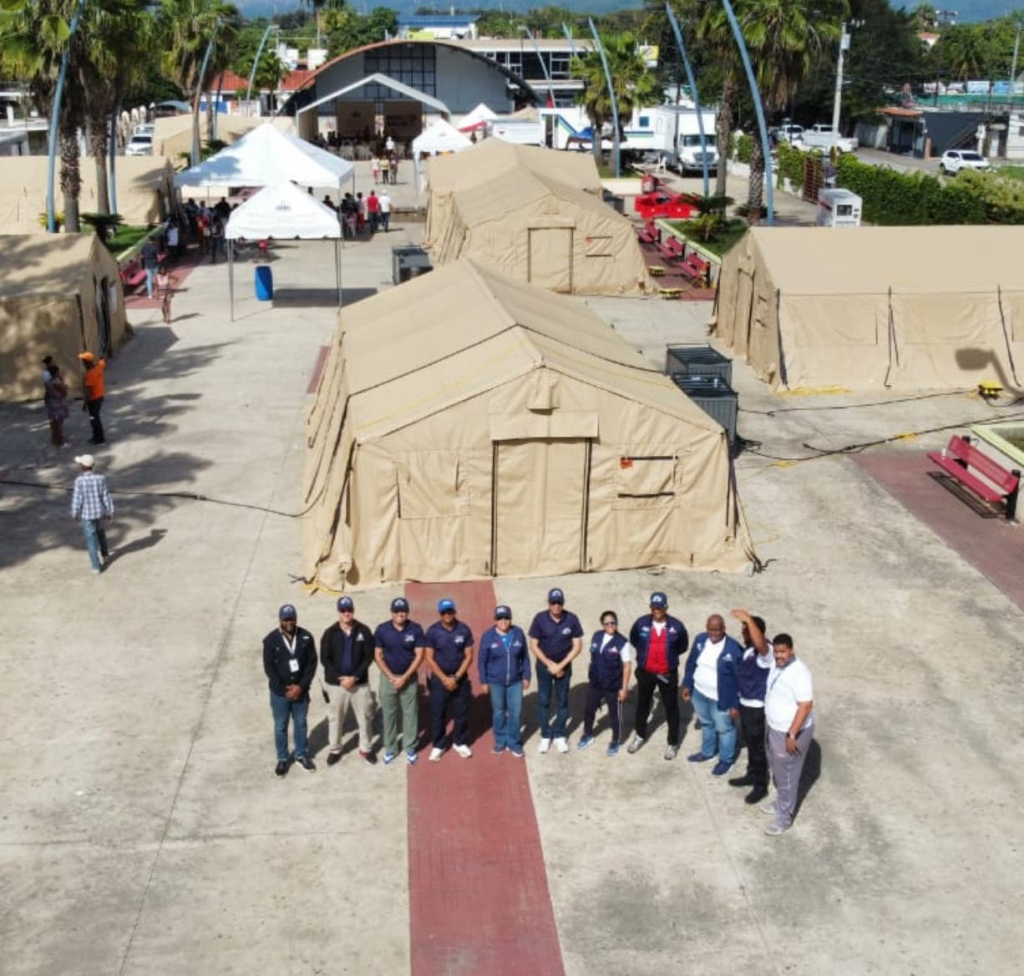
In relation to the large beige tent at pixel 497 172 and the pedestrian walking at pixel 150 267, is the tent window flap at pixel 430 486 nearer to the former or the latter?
the pedestrian walking at pixel 150 267

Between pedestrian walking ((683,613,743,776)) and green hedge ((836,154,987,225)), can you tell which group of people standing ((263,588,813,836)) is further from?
green hedge ((836,154,987,225))

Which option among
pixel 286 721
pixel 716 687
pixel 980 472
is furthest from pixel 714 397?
pixel 286 721

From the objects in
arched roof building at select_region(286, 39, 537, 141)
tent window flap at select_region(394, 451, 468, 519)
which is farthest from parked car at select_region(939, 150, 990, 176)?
tent window flap at select_region(394, 451, 468, 519)

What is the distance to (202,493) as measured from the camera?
1747 centimetres

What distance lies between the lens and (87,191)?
42.2m

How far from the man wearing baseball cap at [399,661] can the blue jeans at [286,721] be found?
0.65 meters

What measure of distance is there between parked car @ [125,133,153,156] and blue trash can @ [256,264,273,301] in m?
41.6

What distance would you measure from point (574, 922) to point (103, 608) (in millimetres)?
7018

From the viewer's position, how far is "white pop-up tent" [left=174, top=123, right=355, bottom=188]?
36625mm

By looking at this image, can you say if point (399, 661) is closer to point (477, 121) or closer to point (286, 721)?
point (286, 721)

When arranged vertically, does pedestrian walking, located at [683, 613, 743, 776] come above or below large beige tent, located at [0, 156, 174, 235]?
below

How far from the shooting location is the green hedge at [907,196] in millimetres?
38344

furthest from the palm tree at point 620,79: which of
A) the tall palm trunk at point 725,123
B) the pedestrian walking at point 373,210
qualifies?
the pedestrian walking at point 373,210

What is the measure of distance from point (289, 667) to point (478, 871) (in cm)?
215
